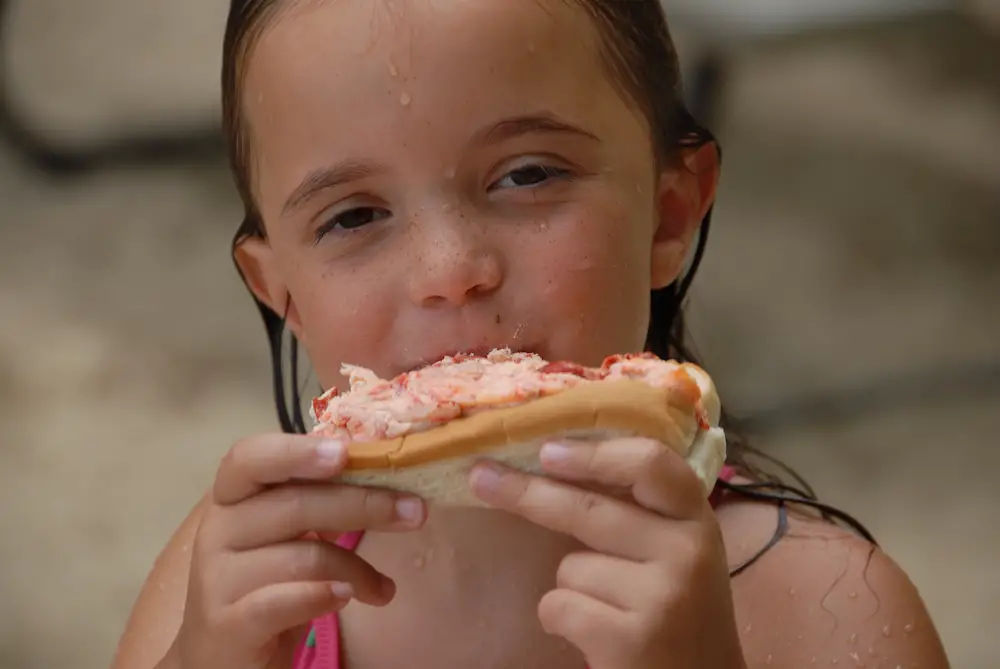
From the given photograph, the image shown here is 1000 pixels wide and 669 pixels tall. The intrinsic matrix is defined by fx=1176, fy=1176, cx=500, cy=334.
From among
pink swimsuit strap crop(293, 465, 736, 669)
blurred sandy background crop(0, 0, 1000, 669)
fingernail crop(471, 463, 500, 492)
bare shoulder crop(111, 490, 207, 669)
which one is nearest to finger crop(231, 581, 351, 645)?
fingernail crop(471, 463, 500, 492)

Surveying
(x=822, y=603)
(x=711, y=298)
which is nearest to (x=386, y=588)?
(x=822, y=603)

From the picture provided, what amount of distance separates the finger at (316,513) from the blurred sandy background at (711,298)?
926 mm

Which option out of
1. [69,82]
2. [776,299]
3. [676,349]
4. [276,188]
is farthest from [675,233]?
[69,82]

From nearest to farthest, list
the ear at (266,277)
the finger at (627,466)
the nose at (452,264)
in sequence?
the finger at (627,466), the nose at (452,264), the ear at (266,277)

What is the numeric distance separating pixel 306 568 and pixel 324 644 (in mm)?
276

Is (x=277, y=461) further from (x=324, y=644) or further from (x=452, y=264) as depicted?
(x=324, y=644)

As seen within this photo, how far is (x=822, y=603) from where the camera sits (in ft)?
3.08

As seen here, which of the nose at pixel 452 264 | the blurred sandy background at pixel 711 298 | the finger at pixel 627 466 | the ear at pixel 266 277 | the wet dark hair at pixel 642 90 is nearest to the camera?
the finger at pixel 627 466

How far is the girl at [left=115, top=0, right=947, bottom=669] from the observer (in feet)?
2.17

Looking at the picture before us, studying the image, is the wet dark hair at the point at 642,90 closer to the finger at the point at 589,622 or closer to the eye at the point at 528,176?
the eye at the point at 528,176

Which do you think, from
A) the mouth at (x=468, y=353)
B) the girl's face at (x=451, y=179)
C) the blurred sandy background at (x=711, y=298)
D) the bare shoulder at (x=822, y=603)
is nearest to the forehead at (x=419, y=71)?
the girl's face at (x=451, y=179)

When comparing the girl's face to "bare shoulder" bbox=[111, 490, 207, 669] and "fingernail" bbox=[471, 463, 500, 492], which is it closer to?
"fingernail" bbox=[471, 463, 500, 492]

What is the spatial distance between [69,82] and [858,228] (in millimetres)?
1446

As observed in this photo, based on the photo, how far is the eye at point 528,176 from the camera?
0.80 metres
